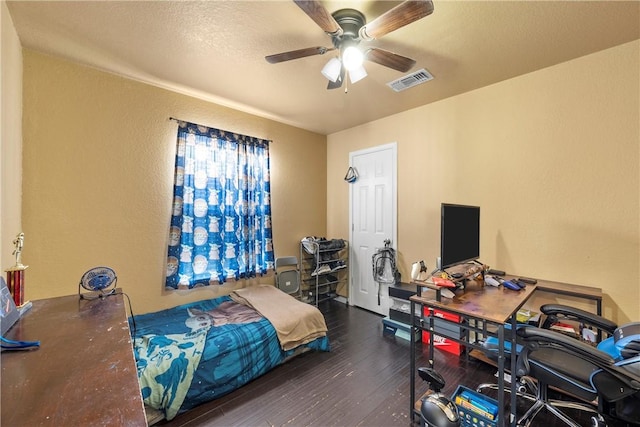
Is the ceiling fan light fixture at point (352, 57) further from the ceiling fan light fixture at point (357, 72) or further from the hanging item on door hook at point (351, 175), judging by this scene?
the hanging item on door hook at point (351, 175)

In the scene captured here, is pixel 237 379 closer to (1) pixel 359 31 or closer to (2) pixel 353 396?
(2) pixel 353 396

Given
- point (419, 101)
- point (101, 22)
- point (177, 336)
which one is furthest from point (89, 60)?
point (419, 101)

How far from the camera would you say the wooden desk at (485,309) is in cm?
142

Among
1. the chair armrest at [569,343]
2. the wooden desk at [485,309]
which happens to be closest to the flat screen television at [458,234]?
the wooden desk at [485,309]

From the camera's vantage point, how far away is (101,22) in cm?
179

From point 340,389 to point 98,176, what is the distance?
9.43ft

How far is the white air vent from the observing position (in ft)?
7.98

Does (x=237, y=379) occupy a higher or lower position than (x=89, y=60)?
lower

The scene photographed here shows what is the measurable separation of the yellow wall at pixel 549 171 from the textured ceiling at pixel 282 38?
0.80 ft

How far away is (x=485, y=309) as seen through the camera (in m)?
1.56

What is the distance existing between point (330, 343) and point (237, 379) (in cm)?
108

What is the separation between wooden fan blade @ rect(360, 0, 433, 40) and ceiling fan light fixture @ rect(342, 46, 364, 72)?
0.12m

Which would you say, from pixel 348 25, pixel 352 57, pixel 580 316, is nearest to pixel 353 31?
pixel 348 25

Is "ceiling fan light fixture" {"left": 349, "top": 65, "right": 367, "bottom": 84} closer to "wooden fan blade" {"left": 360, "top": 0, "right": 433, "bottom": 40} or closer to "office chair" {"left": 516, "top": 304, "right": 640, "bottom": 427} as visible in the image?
"wooden fan blade" {"left": 360, "top": 0, "right": 433, "bottom": 40}
